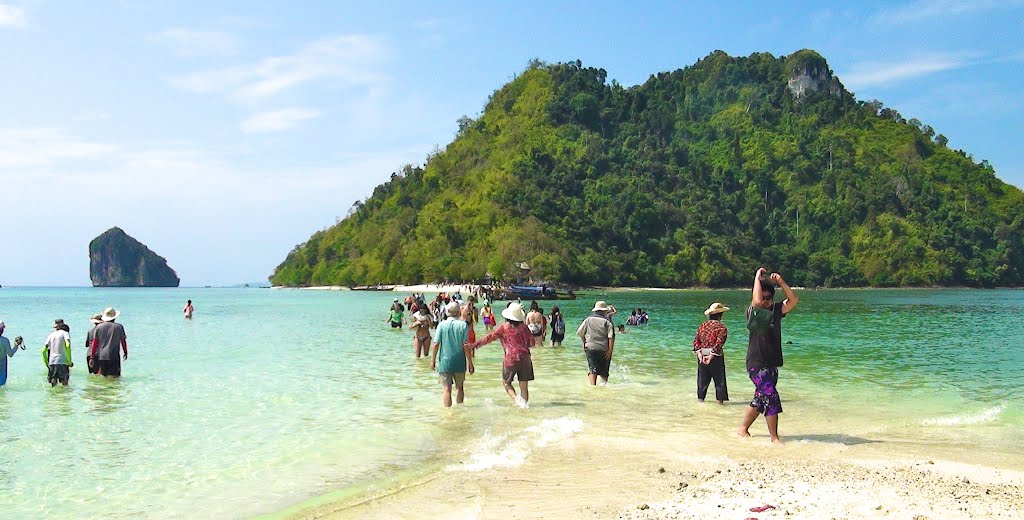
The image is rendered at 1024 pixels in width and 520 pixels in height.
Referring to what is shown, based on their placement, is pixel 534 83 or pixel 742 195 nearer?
pixel 742 195

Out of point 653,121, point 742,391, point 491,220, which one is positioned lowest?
point 742,391

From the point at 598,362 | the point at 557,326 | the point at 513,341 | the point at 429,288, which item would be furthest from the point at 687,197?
the point at 513,341

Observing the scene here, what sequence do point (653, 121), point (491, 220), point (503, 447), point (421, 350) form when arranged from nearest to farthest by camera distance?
point (503, 447)
point (421, 350)
point (491, 220)
point (653, 121)

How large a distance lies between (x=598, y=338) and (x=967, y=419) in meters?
6.02

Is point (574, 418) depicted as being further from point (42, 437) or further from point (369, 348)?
point (369, 348)

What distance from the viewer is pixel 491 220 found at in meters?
135

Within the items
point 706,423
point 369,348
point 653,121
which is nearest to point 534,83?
point 653,121

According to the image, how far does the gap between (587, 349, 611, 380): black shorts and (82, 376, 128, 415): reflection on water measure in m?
8.17

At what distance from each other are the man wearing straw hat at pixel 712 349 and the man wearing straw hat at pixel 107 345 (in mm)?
11282

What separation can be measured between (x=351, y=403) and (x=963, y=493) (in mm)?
9034

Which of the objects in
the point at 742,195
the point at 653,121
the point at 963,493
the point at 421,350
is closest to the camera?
the point at 963,493

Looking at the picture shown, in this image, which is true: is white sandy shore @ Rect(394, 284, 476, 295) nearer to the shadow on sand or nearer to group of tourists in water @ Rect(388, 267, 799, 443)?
group of tourists in water @ Rect(388, 267, 799, 443)

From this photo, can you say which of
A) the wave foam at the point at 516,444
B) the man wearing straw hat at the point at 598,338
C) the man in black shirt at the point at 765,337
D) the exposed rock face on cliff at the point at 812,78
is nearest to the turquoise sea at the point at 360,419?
the wave foam at the point at 516,444

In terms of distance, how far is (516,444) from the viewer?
932 centimetres
